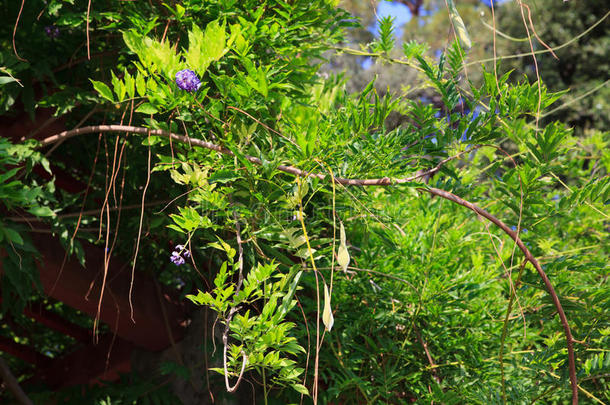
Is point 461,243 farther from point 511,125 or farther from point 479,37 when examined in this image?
point 479,37

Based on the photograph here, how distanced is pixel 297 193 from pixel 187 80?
280 millimetres

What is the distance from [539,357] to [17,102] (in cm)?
148

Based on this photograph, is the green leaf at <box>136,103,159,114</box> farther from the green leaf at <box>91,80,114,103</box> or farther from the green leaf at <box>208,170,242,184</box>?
the green leaf at <box>208,170,242,184</box>

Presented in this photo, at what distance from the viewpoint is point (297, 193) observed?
0.96m

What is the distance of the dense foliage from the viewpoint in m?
0.98

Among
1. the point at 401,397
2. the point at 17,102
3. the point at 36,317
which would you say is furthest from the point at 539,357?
the point at 36,317

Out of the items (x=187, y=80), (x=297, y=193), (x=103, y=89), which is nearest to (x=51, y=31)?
(x=103, y=89)

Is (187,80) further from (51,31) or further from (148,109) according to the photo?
(51,31)

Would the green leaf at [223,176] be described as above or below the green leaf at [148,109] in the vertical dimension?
below

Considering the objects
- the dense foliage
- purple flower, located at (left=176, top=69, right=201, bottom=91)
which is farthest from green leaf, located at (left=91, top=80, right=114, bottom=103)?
purple flower, located at (left=176, top=69, right=201, bottom=91)

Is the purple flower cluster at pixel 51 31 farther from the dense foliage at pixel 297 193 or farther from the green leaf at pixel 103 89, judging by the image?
the green leaf at pixel 103 89

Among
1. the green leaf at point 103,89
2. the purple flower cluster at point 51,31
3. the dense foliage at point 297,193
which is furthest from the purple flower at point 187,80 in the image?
the purple flower cluster at point 51,31

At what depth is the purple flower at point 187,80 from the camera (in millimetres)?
945

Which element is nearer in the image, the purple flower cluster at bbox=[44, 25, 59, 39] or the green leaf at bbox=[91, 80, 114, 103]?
the green leaf at bbox=[91, 80, 114, 103]
